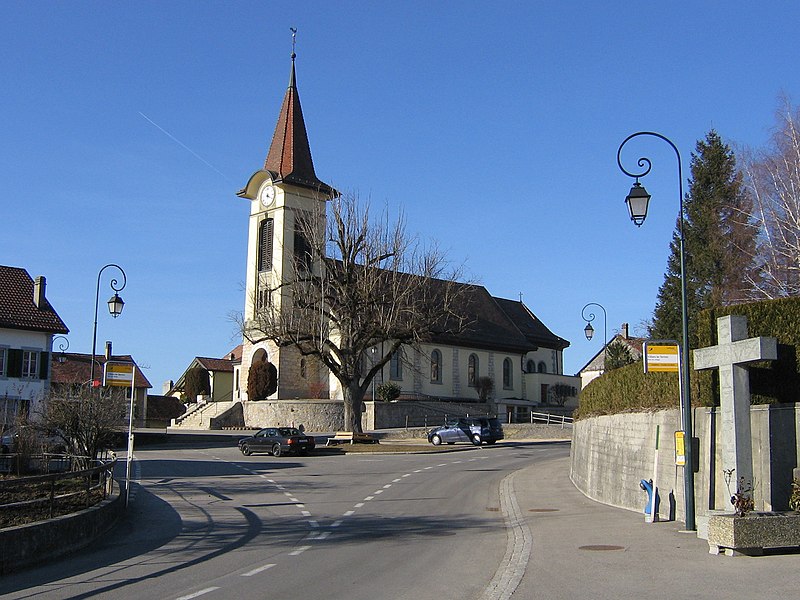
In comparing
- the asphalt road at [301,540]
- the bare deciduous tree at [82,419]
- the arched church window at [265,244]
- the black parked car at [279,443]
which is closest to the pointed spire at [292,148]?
the arched church window at [265,244]

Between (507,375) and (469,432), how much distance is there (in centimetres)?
3319

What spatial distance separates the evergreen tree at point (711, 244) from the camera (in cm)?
4325

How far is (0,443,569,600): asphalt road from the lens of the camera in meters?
11.0

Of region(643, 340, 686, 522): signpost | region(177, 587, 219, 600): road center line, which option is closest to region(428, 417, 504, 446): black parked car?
region(643, 340, 686, 522): signpost

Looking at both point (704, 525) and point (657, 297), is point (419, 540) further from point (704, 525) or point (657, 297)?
point (657, 297)

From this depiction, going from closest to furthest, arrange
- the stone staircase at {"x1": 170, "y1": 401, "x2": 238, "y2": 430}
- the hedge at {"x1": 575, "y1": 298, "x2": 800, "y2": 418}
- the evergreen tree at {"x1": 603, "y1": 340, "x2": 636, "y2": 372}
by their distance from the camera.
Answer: the hedge at {"x1": 575, "y1": 298, "x2": 800, "y2": 418}, the evergreen tree at {"x1": 603, "y1": 340, "x2": 636, "y2": 372}, the stone staircase at {"x1": 170, "y1": 401, "x2": 238, "y2": 430}

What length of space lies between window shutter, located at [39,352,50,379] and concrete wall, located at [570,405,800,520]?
3512 cm

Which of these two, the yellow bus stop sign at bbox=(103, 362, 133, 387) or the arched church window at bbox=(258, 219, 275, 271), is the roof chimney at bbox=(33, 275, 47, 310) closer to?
the arched church window at bbox=(258, 219, 275, 271)

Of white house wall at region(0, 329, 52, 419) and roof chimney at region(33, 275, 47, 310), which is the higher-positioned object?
roof chimney at region(33, 275, 47, 310)

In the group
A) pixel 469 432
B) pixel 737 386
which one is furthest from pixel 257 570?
pixel 469 432

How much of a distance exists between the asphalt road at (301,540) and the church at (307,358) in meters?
31.5

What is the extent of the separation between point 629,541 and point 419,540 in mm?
3731

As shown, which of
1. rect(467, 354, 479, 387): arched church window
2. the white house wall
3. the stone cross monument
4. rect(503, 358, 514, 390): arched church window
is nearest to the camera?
the stone cross monument

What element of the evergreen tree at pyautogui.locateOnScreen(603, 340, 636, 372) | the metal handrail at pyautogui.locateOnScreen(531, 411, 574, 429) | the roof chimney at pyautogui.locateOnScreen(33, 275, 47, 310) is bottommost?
the metal handrail at pyautogui.locateOnScreen(531, 411, 574, 429)
